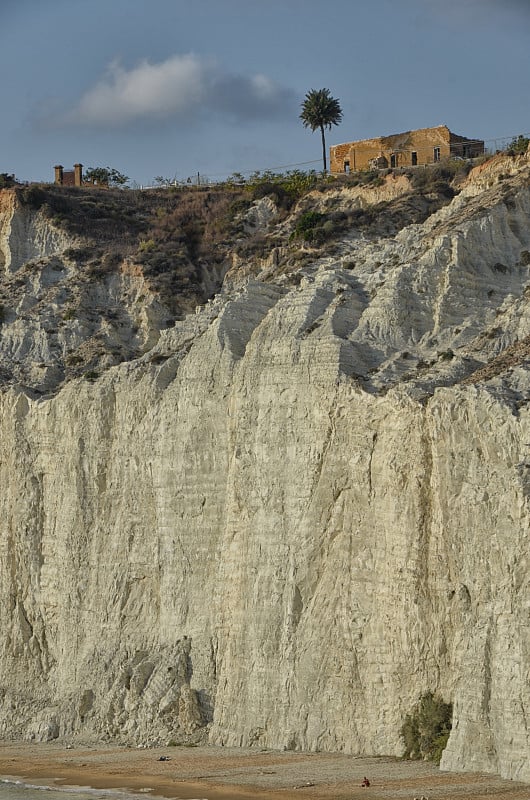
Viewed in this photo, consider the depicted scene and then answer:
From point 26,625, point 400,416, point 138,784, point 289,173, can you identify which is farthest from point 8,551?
point 289,173

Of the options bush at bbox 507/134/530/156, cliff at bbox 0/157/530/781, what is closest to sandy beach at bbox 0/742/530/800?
cliff at bbox 0/157/530/781

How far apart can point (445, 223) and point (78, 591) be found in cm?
1754

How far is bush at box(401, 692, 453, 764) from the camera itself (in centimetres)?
4206

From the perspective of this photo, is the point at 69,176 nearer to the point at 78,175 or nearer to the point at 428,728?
the point at 78,175

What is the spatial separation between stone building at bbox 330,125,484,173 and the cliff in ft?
22.1

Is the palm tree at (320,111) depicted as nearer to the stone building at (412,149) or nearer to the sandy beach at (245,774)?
the stone building at (412,149)

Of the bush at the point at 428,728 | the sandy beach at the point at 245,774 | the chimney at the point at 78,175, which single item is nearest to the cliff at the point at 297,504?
the bush at the point at 428,728

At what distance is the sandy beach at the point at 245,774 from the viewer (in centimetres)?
3944

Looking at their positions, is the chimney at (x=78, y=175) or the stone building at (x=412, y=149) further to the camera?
the chimney at (x=78, y=175)

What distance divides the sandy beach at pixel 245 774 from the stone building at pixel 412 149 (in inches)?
1271

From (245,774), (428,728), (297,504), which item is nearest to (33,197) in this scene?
(297,504)

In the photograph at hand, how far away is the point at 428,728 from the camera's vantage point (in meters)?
42.3

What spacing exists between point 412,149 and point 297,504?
98.9 feet

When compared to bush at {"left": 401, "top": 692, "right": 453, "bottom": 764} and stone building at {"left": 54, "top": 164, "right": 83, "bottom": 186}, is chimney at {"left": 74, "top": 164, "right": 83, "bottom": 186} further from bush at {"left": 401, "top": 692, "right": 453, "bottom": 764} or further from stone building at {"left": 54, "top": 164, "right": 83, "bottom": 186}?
bush at {"left": 401, "top": 692, "right": 453, "bottom": 764}
